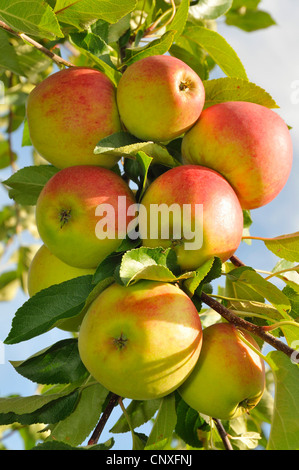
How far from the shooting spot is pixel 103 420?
148 cm

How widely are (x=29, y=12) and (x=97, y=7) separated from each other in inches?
7.8

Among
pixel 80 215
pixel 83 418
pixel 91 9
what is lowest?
pixel 83 418

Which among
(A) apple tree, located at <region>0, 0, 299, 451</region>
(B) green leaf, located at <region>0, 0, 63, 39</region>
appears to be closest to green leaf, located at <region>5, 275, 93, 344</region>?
(A) apple tree, located at <region>0, 0, 299, 451</region>

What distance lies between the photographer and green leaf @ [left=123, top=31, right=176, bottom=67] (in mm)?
1518

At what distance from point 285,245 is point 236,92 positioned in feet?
1.55

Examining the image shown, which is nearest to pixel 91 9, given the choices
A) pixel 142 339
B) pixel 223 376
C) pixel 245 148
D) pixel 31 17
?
pixel 31 17

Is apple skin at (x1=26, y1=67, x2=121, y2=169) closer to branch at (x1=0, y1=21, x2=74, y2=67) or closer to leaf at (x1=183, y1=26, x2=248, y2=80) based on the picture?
branch at (x1=0, y1=21, x2=74, y2=67)

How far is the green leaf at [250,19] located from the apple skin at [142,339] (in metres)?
1.84

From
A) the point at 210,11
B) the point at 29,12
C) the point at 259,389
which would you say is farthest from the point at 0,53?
the point at 259,389

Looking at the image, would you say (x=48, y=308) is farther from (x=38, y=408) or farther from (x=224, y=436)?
(x=224, y=436)

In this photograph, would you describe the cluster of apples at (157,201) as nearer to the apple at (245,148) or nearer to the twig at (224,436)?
the apple at (245,148)

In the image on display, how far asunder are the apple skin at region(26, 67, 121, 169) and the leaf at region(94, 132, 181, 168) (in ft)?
0.21

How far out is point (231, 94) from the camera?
155 cm
